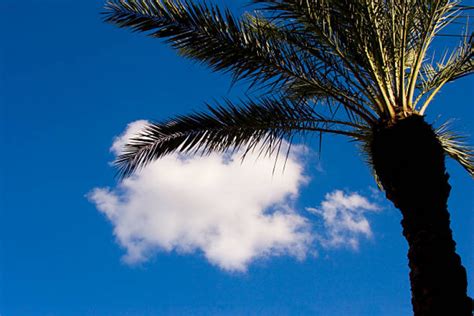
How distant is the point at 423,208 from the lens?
202 inches

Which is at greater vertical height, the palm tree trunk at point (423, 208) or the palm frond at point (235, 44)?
the palm frond at point (235, 44)

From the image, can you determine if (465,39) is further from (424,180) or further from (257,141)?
(257,141)

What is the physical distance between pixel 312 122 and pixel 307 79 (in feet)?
1.91

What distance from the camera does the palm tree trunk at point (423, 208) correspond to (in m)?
4.65

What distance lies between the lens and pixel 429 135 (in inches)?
218

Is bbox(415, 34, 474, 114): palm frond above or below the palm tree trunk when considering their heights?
above

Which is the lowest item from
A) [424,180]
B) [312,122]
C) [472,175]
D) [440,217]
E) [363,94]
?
[440,217]

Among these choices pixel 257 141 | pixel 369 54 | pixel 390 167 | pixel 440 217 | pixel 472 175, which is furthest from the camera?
pixel 472 175

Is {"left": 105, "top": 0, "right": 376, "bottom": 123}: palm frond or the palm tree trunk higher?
{"left": 105, "top": 0, "right": 376, "bottom": 123}: palm frond

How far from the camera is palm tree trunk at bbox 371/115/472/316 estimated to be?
15.3 feet

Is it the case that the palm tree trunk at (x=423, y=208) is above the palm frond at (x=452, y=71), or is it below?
below

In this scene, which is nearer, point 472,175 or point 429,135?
point 429,135

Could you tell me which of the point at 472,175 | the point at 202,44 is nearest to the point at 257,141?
the point at 202,44

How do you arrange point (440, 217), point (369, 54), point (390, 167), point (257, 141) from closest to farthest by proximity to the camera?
point (440, 217)
point (390, 167)
point (369, 54)
point (257, 141)
